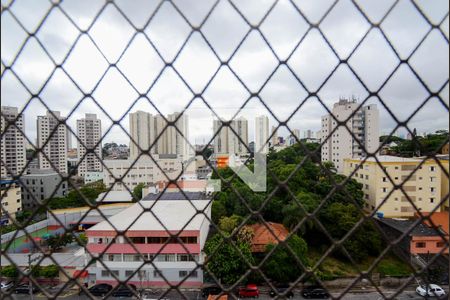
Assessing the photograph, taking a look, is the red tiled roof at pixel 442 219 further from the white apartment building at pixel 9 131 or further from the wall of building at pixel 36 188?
the white apartment building at pixel 9 131

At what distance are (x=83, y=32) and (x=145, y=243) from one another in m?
4.00

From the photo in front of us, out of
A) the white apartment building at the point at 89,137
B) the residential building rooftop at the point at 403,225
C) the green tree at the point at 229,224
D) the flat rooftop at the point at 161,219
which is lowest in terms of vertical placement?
Result: the green tree at the point at 229,224

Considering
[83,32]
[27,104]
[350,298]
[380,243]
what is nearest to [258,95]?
[83,32]

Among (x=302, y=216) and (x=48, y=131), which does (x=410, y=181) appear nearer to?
(x=48, y=131)

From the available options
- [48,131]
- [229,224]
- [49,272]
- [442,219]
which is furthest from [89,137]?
[229,224]

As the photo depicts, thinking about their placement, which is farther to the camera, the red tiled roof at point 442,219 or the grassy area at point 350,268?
the grassy area at point 350,268

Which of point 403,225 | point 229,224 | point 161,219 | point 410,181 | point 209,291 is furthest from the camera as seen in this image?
point 229,224

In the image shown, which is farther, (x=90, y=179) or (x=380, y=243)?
(x=90, y=179)

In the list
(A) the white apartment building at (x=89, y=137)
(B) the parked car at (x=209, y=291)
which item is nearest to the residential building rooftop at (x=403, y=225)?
(A) the white apartment building at (x=89, y=137)

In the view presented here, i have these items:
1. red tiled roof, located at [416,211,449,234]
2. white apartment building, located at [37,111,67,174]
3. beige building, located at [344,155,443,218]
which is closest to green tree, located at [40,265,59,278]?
white apartment building, located at [37,111,67,174]

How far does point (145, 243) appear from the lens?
4352 mm

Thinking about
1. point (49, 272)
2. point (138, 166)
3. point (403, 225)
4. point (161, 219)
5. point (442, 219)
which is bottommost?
point (49, 272)

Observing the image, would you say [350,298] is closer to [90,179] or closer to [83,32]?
[83,32]

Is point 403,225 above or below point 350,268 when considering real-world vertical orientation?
above
